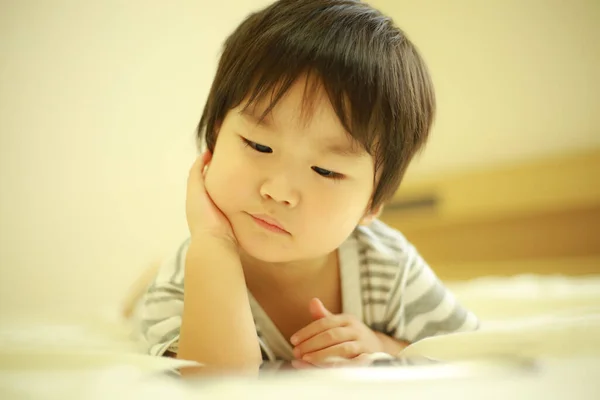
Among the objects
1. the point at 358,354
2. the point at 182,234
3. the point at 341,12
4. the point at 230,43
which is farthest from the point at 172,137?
the point at 358,354

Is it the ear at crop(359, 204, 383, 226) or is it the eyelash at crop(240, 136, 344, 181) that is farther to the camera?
the ear at crop(359, 204, 383, 226)

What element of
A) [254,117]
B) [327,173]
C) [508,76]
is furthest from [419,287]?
[508,76]

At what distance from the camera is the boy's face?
605 millimetres

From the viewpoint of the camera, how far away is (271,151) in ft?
2.05

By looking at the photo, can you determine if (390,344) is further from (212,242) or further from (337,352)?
(212,242)

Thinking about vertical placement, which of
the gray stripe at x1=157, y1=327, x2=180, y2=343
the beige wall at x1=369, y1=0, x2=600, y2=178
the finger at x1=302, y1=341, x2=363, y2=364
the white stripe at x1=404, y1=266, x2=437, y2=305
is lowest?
the finger at x1=302, y1=341, x2=363, y2=364

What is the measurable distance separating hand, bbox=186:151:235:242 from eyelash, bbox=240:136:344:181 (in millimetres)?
116

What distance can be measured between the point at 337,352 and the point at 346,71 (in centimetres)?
34

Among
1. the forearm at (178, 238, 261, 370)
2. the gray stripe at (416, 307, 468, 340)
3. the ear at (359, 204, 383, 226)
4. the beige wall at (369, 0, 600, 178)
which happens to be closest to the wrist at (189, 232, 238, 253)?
the forearm at (178, 238, 261, 370)

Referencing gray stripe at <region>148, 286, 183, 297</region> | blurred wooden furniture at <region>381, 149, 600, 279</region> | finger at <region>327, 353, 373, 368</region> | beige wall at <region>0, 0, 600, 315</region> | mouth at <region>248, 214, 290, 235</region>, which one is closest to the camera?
finger at <region>327, 353, 373, 368</region>

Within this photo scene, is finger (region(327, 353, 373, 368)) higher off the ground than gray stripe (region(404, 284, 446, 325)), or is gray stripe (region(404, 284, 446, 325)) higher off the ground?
gray stripe (region(404, 284, 446, 325))

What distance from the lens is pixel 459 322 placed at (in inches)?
30.9

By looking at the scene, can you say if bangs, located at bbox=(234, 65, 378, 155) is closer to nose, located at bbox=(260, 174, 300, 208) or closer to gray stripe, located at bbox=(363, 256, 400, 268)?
nose, located at bbox=(260, 174, 300, 208)

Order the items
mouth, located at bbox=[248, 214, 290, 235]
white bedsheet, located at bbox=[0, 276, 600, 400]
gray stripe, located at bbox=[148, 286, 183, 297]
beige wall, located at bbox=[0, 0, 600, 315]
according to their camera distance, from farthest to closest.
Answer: beige wall, located at bbox=[0, 0, 600, 315] → gray stripe, located at bbox=[148, 286, 183, 297] → mouth, located at bbox=[248, 214, 290, 235] → white bedsheet, located at bbox=[0, 276, 600, 400]
